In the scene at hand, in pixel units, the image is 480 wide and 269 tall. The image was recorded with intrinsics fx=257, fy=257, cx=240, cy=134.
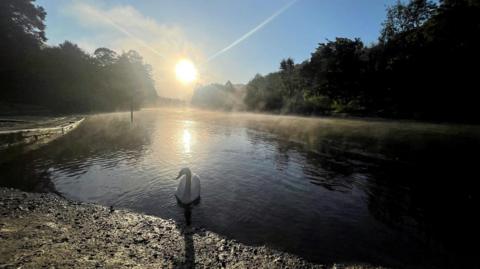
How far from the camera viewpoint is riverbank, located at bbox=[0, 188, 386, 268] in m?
6.00

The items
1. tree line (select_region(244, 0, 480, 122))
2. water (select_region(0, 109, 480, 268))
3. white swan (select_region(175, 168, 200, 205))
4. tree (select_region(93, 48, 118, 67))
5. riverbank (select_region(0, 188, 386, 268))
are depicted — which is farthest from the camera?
tree (select_region(93, 48, 118, 67))

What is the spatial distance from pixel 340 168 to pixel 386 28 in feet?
282

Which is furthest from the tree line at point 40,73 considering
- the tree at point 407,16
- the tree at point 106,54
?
the tree at point 407,16

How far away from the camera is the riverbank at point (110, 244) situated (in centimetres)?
600

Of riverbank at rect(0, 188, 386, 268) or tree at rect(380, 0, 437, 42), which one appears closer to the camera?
riverbank at rect(0, 188, 386, 268)

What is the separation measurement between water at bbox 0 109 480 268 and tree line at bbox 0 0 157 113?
45.1 meters

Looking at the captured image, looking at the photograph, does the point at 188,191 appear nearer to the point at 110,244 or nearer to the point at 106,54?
the point at 110,244

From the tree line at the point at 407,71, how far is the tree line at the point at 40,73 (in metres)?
57.0

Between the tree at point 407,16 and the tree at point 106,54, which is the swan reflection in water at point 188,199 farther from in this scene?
the tree at point 106,54

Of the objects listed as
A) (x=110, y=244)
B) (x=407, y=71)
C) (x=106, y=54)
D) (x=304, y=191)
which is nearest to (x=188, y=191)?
(x=110, y=244)

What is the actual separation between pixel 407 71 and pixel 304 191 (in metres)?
63.8

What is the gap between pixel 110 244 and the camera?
680 cm

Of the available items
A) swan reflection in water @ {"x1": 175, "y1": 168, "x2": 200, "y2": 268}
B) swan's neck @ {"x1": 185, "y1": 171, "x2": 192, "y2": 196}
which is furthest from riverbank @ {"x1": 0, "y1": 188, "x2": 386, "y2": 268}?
swan's neck @ {"x1": 185, "y1": 171, "x2": 192, "y2": 196}

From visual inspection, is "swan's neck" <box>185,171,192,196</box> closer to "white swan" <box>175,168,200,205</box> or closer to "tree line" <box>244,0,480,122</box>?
"white swan" <box>175,168,200,205</box>
